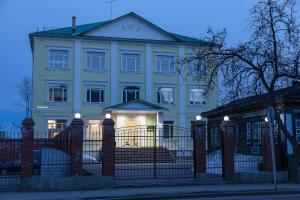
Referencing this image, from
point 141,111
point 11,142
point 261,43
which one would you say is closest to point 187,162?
point 261,43

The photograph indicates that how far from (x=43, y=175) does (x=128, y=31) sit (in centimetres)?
3353

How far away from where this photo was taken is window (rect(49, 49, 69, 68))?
50.5 m

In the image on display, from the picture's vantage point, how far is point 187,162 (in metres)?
25.6

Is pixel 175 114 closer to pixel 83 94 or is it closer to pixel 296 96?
pixel 83 94

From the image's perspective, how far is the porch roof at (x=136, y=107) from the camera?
48.7m

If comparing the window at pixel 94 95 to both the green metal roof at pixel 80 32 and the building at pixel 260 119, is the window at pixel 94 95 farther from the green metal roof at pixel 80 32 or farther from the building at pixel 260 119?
the building at pixel 260 119

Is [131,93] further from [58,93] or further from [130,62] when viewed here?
[58,93]

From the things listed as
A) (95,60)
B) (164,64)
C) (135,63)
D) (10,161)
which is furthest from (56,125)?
(10,161)

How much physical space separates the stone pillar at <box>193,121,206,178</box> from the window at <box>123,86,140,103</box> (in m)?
29.5

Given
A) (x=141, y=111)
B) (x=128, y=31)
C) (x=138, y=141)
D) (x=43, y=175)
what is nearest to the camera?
(x=43, y=175)

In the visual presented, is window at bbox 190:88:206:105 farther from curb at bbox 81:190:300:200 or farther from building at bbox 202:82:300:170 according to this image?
curb at bbox 81:190:300:200

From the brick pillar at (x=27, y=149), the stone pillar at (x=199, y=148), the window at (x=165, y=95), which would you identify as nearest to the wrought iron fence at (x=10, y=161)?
the brick pillar at (x=27, y=149)

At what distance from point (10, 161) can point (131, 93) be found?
29152 millimetres

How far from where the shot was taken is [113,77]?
51.8m
